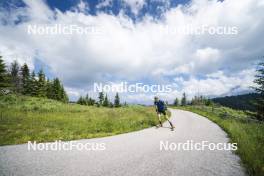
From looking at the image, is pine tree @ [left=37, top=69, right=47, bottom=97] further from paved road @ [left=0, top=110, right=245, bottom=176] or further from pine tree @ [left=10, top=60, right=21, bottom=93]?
paved road @ [left=0, top=110, right=245, bottom=176]

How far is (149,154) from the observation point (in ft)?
20.0

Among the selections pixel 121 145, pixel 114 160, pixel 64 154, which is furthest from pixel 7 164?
pixel 121 145

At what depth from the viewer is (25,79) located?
205 ft

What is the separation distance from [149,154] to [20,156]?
4295 mm

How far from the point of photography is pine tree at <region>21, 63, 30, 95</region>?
6097 cm

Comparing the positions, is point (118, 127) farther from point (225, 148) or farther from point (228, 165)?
point (228, 165)

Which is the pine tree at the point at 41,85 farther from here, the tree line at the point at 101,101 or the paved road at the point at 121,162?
the paved road at the point at 121,162

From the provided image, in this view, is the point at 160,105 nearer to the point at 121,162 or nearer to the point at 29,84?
the point at 121,162

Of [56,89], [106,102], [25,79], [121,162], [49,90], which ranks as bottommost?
[106,102]

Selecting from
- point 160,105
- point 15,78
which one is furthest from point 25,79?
point 160,105
